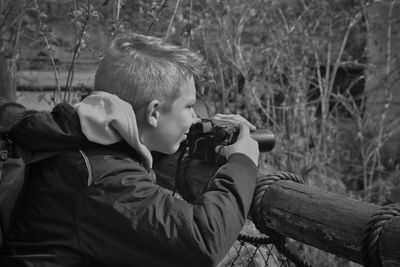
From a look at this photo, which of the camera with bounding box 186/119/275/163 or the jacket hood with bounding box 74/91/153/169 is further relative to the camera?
the camera with bounding box 186/119/275/163

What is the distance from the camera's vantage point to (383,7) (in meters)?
7.01

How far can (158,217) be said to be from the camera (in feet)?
5.56

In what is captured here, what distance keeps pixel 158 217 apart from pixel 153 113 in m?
0.41

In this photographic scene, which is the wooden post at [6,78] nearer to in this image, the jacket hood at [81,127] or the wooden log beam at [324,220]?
the jacket hood at [81,127]

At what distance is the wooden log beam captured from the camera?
1.60 meters

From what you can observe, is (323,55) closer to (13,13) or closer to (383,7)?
(383,7)

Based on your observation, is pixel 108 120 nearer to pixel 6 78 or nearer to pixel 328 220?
pixel 328 220

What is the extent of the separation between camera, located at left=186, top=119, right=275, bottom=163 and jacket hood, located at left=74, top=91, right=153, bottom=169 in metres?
0.24

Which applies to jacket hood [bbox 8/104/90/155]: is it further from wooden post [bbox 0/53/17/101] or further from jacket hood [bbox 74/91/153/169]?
wooden post [bbox 0/53/17/101]

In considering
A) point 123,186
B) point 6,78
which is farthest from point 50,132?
point 6,78

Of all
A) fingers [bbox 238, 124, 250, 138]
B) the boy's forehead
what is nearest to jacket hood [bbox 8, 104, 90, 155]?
the boy's forehead

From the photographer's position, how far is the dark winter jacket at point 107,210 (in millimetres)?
1692

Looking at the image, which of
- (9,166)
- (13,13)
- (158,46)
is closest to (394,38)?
(13,13)

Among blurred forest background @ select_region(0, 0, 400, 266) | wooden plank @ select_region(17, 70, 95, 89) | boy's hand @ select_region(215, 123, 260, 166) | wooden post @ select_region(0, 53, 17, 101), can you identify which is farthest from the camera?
wooden plank @ select_region(17, 70, 95, 89)
